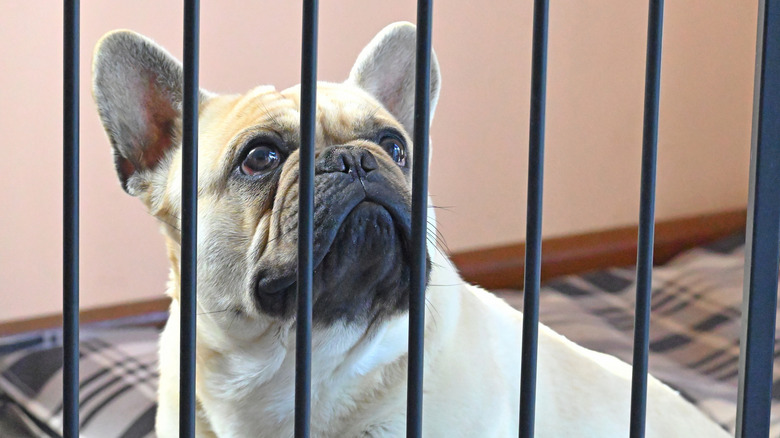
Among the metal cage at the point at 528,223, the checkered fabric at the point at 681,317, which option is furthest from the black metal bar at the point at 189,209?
the checkered fabric at the point at 681,317

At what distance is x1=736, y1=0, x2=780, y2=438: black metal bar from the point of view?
591 mm

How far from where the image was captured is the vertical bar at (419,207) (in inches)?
21.0

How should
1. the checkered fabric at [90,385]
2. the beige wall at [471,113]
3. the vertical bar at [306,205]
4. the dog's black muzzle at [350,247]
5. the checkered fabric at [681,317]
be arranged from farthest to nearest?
the beige wall at [471,113]
the checkered fabric at [681,317]
the checkered fabric at [90,385]
the dog's black muzzle at [350,247]
the vertical bar at [306,205]

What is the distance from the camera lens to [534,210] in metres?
0.56

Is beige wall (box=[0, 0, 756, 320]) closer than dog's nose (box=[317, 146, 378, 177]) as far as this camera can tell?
No

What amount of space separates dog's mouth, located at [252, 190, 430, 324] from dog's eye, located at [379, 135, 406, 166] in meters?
0.20

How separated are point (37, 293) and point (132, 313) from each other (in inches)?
10.6

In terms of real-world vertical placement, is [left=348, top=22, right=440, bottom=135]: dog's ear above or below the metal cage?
above

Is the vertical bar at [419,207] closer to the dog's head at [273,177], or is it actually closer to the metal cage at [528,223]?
the metal cage at [528,223]

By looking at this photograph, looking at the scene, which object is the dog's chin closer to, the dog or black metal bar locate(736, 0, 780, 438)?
the dog

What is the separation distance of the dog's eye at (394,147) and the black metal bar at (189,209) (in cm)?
67

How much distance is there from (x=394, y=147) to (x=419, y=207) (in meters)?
0.67

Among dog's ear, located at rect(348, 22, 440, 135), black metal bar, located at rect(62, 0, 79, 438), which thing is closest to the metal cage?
black metal bar, located at rect(62, 0, 79, 438)

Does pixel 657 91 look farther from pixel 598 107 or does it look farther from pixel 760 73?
pixel 598 107
